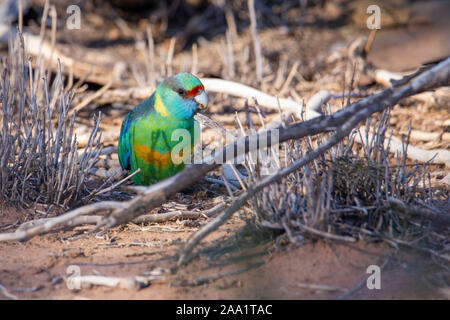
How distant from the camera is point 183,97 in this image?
3600 millimetres

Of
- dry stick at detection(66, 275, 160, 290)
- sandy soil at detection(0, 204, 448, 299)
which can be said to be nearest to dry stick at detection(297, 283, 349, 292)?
sandy soil at detection(0, 204, 448, 299)

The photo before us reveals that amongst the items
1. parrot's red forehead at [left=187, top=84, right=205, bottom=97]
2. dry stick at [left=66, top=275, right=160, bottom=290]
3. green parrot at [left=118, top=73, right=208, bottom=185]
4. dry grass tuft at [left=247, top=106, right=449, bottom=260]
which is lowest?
dry stick at [left=66, top=275, right=160, bottom=290]

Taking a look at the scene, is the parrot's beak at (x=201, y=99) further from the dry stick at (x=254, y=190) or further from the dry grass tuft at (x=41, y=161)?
the dry stick at (x=254, y=190)

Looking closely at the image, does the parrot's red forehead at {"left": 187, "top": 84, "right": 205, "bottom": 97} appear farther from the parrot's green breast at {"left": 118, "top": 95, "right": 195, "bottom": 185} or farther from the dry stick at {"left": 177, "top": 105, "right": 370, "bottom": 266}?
the dry stick at {"left": 177, "top": 105, "right": 370, "bottom": 266}

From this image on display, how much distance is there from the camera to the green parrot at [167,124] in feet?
11.8

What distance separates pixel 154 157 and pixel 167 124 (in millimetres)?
255

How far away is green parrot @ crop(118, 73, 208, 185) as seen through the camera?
3582mm

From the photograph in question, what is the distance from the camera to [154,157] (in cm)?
362

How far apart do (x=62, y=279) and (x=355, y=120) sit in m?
1.51

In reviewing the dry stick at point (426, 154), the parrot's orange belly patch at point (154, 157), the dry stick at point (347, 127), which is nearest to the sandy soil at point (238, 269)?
the dry stick at point (347, 127)

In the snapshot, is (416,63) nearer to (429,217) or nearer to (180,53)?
(180,53)

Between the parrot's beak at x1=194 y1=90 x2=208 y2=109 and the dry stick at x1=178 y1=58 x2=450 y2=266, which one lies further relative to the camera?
the parrot's beak at x1=194 y1=90 x2=208 y2=109

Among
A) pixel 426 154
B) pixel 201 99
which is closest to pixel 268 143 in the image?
pixel 201 99
